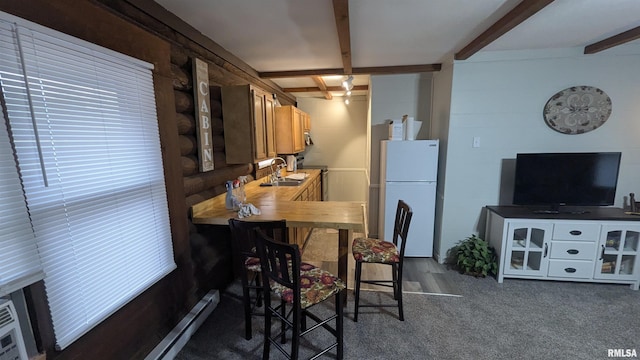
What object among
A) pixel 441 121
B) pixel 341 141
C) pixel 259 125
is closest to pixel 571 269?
pixel 441 121

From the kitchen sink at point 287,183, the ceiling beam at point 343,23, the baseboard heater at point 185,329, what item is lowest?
the baseboard heater at point 185,329

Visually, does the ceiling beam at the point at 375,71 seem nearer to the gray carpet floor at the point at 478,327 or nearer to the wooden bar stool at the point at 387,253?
the wooden bar stool at the point at 387,253

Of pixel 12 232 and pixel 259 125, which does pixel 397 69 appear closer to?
pixel 259 125

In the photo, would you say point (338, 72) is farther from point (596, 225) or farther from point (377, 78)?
point (596, 225)

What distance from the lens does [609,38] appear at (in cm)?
244

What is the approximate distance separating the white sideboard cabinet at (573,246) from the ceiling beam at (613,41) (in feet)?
5.33

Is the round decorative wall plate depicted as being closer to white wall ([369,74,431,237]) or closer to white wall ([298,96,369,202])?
white wall ([369,74,431,237])

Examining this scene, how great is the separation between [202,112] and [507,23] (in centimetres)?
251

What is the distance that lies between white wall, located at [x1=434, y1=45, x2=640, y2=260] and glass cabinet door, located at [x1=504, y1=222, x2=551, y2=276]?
1.40 feet

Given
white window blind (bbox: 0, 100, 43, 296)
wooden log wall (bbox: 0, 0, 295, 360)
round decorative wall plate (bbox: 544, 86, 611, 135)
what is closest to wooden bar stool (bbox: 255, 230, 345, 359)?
wooden log wall (bbox: 0, 0, 295, 360)

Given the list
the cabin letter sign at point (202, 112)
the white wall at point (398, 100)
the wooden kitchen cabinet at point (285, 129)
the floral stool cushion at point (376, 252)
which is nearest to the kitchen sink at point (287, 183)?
the wooden kitchen cabinet at point (285, 129)

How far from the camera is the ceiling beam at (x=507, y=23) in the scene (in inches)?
67.0

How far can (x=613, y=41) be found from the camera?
7.89 ft

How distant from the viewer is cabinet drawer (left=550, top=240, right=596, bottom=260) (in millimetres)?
2588
